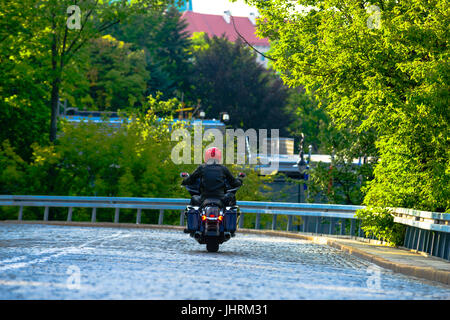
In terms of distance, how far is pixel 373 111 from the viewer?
18719mm

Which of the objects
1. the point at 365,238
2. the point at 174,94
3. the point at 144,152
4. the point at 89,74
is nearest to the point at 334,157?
the point at 144,152

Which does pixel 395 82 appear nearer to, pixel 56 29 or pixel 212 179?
pixel 212 179

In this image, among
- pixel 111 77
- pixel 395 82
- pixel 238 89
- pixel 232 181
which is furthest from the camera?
pixel 111 77

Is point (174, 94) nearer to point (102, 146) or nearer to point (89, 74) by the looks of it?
point (89, 74)

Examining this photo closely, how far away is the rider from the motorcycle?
176mm

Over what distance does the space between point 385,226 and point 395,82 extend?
11.7 ft

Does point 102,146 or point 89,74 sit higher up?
point 89,74

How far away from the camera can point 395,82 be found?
745 inches

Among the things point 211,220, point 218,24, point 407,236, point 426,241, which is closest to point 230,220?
point 211,220

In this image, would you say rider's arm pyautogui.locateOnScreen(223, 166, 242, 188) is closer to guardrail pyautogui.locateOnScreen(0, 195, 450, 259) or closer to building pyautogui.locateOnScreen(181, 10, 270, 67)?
guardrail pyautogui.locateOnScreen(0, 195, 450, 259)

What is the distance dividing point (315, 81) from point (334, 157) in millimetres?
18330

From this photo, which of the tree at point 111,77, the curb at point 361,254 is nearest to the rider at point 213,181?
the curb at point 361,254

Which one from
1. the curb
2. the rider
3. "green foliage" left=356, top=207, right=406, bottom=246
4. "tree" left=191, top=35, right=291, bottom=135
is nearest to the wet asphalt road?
the curb

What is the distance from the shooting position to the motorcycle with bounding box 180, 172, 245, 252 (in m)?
15.7
